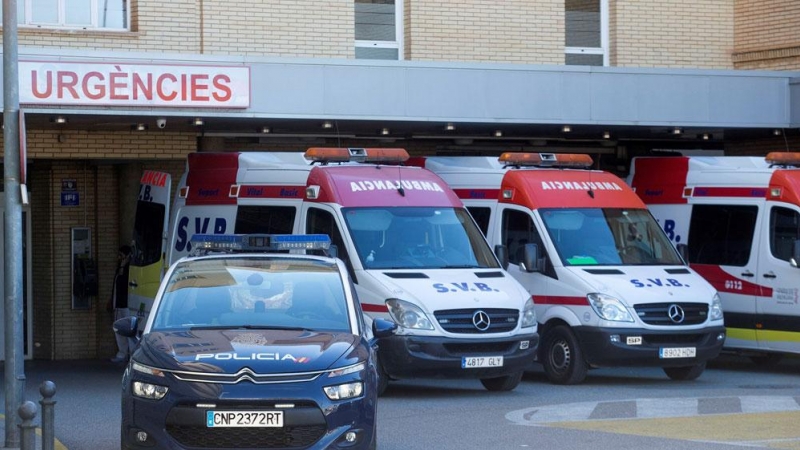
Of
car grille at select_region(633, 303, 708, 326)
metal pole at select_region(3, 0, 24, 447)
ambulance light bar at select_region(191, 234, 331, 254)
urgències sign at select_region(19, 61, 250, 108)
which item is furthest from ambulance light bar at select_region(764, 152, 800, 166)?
metal pole at select_region(3, 0, 24, 447)

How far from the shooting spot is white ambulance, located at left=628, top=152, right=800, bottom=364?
1606 cm

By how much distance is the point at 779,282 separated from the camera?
52.8 ft

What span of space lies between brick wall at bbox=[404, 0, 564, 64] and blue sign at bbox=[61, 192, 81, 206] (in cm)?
564

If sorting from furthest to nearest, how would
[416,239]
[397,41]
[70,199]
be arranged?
[70,199]
[397,41]
[416,239]

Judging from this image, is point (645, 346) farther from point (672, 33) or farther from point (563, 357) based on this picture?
point (672, 33)

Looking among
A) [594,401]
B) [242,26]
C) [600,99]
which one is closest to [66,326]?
[242,26]

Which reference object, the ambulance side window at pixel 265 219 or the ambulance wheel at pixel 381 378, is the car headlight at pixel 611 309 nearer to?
the ambulance wheel at pixel 381 378

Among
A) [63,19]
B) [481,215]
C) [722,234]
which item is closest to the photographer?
[481,215]

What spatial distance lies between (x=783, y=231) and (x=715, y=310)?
1.64 m

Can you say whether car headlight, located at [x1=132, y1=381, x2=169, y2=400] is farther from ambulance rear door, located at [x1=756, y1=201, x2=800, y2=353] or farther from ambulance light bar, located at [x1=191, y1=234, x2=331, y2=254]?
ambulance rear door, located at [x1=756, y1=201, x2=800, y2=353]

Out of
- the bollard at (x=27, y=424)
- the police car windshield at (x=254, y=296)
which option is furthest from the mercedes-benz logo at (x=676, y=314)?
the bollard at (x=27, y=424)

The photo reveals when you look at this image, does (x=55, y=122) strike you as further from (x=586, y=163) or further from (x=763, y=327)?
(x=763, y=327)

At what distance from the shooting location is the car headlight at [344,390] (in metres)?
8.60

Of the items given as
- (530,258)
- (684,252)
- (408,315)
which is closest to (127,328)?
(408,315)
